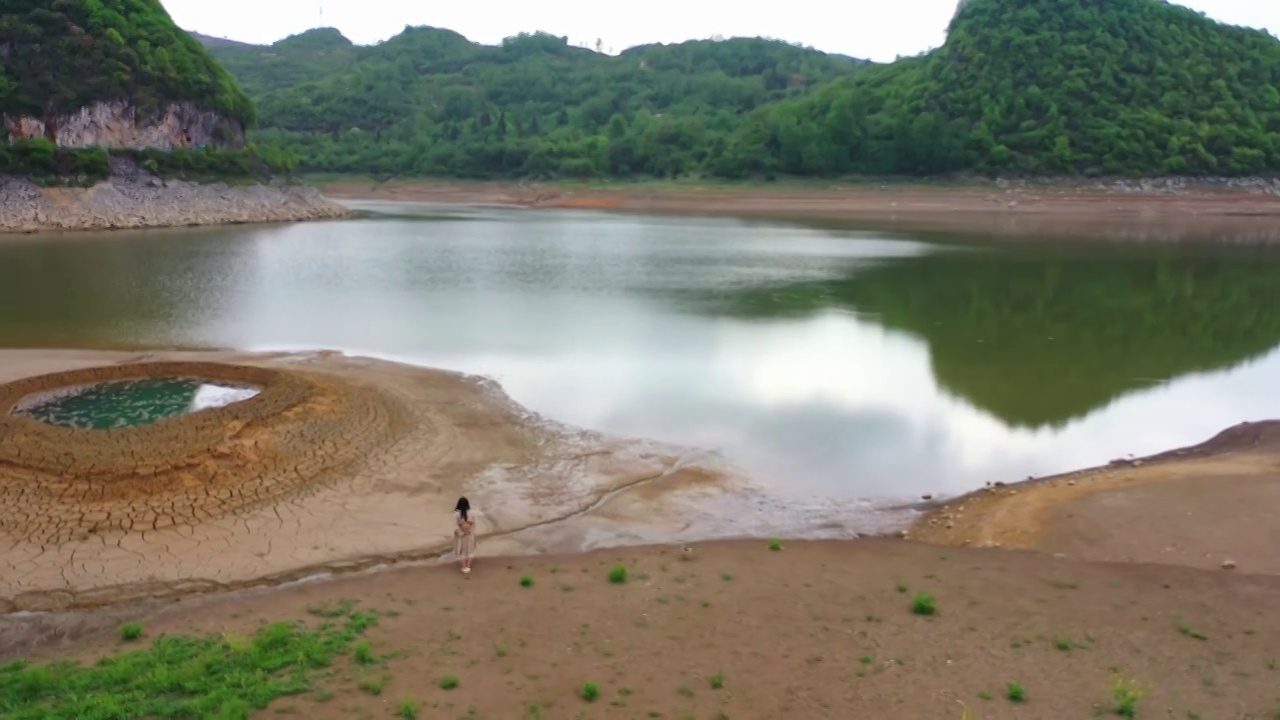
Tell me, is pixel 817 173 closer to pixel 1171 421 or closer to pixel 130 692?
pixel 1171 421

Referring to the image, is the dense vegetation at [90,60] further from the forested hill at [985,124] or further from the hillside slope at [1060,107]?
the hillside slope at [1060,107]

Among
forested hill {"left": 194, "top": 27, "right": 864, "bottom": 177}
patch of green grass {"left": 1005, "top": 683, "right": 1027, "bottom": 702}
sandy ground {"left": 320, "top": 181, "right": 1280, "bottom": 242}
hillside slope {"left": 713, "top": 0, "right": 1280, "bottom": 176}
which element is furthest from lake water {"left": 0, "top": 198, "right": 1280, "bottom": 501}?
forested hill {"left": 194, "top": 27, "right": 864, "bottom": 177}

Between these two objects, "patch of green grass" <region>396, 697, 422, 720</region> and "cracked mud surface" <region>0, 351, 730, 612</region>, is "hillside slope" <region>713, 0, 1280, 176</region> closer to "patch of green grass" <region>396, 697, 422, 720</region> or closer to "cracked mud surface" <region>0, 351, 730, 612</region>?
"cracked mud surface" <region>0, 351, 730, 612</region>

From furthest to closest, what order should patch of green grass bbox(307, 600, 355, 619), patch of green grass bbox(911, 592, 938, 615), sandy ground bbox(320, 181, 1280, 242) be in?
sandy ground bbox(320, 181, 1280, 242) < patch of green grass bbox(911, 592, 938, 615) < patch of green grass bbox(307, 600, 355, 619)

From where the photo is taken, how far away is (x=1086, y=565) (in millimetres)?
9961

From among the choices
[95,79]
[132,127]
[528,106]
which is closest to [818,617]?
[132,127]

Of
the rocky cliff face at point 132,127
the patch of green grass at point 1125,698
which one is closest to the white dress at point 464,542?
the patch of green grass at point 1125,698

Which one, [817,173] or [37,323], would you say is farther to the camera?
[817,173]

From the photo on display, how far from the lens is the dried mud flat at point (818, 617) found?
22.3ft

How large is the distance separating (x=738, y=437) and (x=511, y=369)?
643 cm

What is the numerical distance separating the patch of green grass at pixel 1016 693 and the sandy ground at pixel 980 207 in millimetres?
51573

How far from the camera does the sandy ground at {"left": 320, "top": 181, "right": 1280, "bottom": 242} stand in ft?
189

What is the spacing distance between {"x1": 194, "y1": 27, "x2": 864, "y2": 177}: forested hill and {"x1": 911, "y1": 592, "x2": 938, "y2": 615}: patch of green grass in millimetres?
86143

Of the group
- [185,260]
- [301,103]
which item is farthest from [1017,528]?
[301,103]
